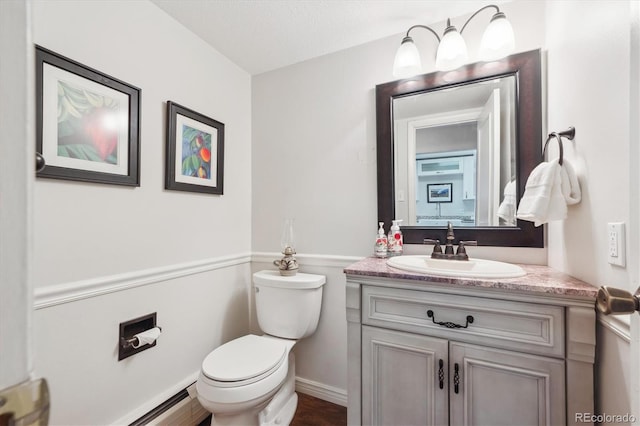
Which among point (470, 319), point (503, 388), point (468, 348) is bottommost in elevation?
point (503, 388)

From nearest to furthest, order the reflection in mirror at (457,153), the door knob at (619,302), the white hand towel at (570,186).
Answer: the door knob at (619,302), the white hand towel at (570,186), the reflection in mirror at (457,153)

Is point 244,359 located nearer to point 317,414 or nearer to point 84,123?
point 317,414

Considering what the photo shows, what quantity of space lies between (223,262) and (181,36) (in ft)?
4.51

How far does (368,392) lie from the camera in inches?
47.1

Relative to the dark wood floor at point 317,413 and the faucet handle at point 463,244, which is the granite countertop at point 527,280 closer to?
the faucet handle at point 463,244

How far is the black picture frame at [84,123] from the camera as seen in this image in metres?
1.03

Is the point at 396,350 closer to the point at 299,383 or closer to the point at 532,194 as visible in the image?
the point at 532,194

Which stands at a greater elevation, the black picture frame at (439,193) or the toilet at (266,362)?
the black picture frame at (439,193)

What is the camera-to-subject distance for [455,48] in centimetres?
138

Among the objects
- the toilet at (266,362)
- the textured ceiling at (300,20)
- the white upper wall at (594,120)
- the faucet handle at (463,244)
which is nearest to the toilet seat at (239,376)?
the toilet at (266,362)

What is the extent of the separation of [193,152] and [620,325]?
194 centimetres

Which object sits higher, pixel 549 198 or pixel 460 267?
pixel 549 198

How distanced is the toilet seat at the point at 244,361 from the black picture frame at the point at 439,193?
3.83ft

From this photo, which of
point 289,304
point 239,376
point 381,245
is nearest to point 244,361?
point 239,376
